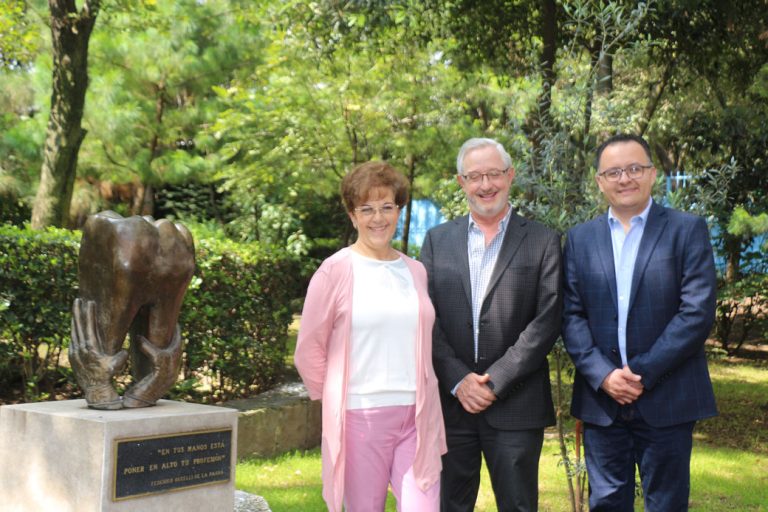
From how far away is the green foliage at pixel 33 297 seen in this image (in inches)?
218

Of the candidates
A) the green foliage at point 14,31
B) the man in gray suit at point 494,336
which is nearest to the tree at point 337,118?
the green foliage at point 14,31

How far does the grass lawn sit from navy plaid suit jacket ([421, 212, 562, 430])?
1680 mm

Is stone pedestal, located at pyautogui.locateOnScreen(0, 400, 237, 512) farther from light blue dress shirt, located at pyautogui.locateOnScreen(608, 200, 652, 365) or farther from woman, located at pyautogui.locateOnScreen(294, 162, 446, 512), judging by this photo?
light blue dress shirt, located at pyautogui.locateOnScreen(608, 200, 652, 365)

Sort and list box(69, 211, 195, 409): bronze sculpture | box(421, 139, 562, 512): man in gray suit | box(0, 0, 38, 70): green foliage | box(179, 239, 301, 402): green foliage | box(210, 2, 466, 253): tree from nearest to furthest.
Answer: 1. box(421, 139, 562, 512): man in gray suit
2. box(69, 211, 195, 409): bronze sculpture
3. box(179, 239, 301, 402): green foliage
4. box(0, 0, 38, 70): green foliage
5. box(210, 2, 466, 253): tree

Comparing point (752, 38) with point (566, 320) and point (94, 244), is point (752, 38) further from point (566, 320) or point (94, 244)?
point (94, 244)

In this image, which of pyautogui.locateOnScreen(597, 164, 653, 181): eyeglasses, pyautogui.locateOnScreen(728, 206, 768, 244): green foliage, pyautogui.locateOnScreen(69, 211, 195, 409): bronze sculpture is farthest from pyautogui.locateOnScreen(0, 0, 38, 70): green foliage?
pyautogui.locateOnScreen(597, 164, 653, 181): eyeglasses

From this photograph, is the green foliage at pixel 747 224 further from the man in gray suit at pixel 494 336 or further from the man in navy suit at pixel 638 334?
the man in gray suit at pixel 494 336

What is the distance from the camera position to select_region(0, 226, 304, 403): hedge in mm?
5621

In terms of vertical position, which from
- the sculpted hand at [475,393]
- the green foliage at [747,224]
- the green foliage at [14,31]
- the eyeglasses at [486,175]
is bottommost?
the sculpted hand at [475,393]

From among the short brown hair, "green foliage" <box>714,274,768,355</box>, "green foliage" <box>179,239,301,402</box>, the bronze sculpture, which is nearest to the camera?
the short brown hair

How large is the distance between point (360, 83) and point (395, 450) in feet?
26.3

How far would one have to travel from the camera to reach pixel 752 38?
8133 millimetres

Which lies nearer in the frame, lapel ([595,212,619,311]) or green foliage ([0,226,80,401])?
lapel ([595,212,619,311])

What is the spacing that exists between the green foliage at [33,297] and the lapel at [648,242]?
3878 mm
